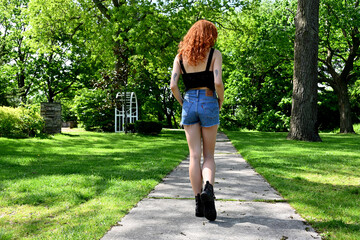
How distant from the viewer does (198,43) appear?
136 inches

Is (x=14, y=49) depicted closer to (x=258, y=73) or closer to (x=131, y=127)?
(x=131, y=127)

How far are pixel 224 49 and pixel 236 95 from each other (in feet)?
14.6

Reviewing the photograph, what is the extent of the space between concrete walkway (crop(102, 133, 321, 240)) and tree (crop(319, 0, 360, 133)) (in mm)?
17909

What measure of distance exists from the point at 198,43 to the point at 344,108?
20.7 metres

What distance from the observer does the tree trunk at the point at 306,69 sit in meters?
12.9

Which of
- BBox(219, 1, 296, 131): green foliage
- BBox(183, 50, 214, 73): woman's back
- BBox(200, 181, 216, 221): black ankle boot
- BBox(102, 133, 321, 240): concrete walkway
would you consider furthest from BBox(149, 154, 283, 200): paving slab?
BBox(219, 1, 296, 131): green foliage

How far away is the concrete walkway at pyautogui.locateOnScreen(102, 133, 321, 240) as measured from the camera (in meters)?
2.87

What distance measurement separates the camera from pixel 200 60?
3.49 m

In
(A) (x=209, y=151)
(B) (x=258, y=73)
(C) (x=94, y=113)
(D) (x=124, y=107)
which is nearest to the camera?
(A) (x=209, y=151)

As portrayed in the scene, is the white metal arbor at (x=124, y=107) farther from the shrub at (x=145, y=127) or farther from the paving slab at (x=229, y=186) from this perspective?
the paving slab at (x=229, y=186)

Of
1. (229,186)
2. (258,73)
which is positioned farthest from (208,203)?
(258,73)

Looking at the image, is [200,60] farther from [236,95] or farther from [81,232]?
[236,95]

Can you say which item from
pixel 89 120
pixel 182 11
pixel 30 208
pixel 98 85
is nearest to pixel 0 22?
pixel 89 120

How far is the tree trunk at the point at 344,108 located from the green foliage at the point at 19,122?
18.2 metres
